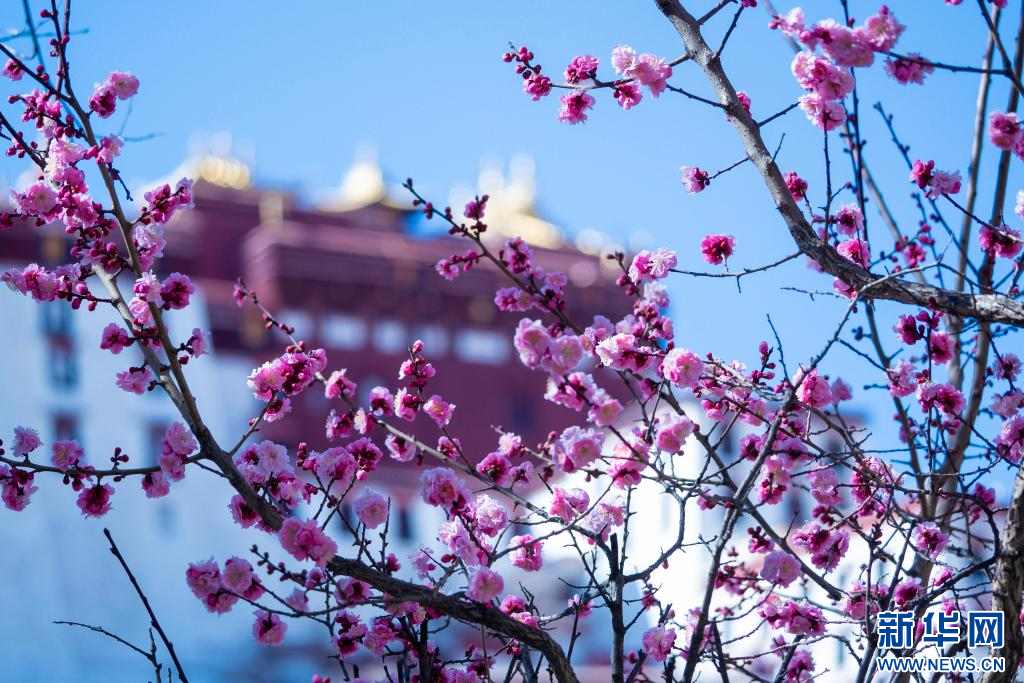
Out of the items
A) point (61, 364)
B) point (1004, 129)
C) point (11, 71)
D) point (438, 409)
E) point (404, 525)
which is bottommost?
point (438, 409)

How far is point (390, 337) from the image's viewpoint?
23.1 m

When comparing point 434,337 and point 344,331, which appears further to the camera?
point 434,337

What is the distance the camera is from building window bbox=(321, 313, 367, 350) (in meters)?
22.5

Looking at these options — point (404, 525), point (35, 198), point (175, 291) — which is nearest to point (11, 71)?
point (35, 198)

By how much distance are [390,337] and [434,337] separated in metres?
0.86

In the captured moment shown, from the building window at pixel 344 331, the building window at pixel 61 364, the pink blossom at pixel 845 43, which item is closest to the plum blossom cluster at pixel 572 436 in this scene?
the pink blossom at pixel 845 43

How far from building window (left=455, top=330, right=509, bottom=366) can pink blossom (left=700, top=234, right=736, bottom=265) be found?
66.8 ft

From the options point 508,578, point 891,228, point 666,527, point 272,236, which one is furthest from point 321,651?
point 891,228

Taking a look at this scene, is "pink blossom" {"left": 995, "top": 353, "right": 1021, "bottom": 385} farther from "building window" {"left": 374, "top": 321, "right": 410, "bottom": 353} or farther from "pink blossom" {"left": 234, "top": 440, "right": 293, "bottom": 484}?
"building window" {"left": 374, "top": 321, "right": 410, "bottom": 353}

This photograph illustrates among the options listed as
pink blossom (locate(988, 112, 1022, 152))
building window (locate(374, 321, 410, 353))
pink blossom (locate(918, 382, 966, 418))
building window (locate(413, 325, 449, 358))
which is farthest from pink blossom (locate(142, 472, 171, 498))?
building window (locate(413, 325, 449, 358))

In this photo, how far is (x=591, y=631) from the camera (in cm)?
1853

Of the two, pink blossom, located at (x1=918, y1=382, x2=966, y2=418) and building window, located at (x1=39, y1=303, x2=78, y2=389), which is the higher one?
building window, located at (x1=39, y1=303, x2=78, y2=389)

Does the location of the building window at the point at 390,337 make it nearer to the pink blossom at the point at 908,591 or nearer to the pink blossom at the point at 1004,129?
the pink blossom at the point at 908,591

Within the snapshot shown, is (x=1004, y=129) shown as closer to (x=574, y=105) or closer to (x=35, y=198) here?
(x=574, y=105)
